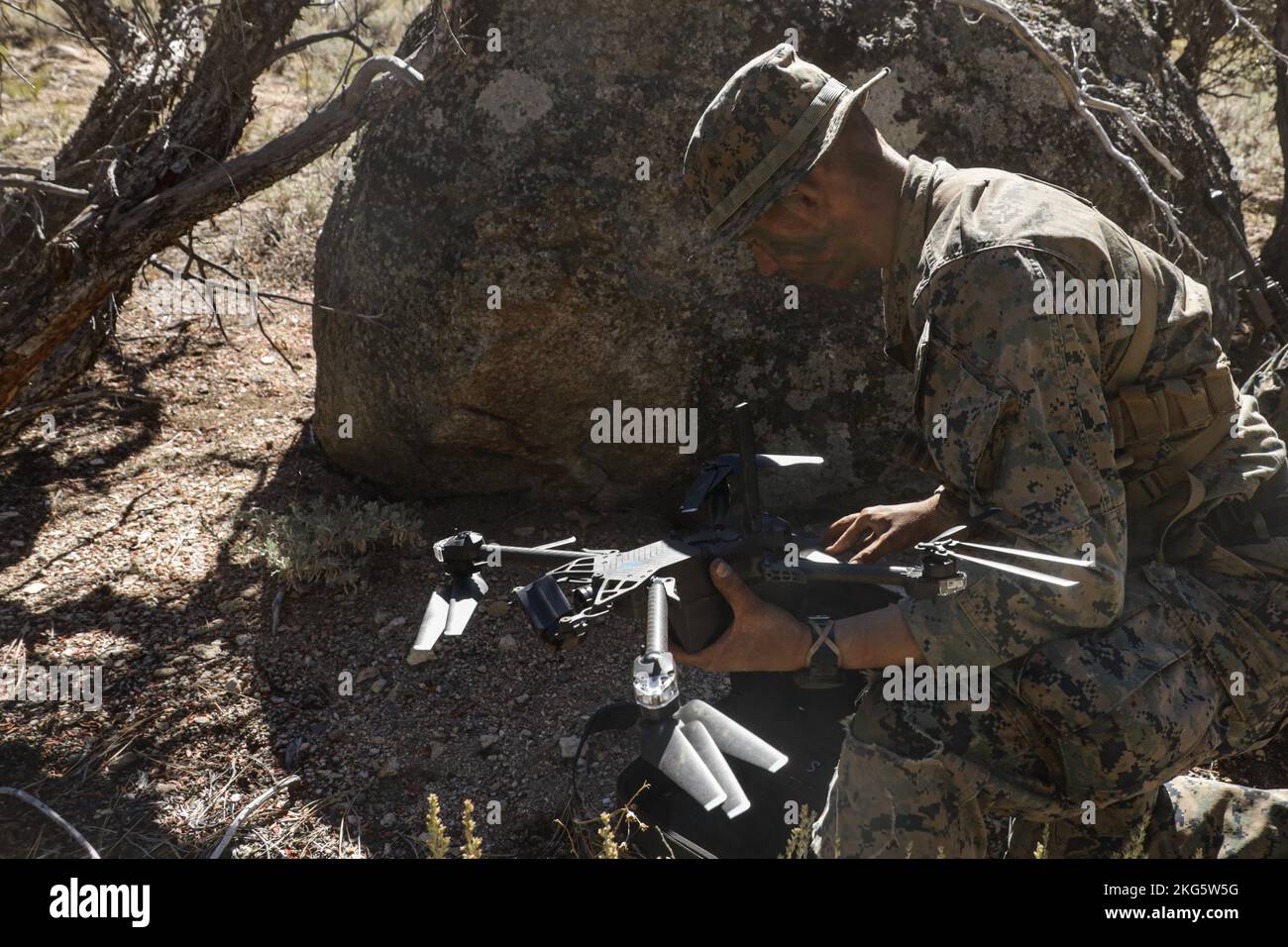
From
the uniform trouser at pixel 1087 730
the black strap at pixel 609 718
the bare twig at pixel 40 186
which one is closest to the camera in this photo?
the uniform trouser at pixel 1087 730

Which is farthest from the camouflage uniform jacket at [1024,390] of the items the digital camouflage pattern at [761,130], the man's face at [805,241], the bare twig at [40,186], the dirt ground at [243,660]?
the bare twig at [40,186]

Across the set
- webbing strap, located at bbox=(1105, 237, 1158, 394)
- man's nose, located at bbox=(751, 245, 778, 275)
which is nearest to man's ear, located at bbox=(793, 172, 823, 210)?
man's nose, located at bbox=(751, 245, 778, 275)

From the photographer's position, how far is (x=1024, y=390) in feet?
7.09

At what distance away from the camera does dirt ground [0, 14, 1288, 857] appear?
3.20 metres

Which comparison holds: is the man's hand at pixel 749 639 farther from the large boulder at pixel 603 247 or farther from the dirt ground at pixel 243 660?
the large boulder at pixel 603 247

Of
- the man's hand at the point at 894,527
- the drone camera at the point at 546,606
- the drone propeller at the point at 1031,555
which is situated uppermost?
the man's hand at the point at 894,527

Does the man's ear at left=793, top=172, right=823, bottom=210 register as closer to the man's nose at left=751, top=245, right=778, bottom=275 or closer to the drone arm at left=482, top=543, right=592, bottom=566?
the man's nose at left=751, top=245, right=778, bottom=275

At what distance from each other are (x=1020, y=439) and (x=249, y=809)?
8.00ft

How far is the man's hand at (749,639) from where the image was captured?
2.42m

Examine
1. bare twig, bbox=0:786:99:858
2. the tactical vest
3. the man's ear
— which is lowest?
bare twig, bbox=0:786:99:858

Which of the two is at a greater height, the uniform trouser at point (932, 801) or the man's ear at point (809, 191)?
the man's ear at point (809, 191)

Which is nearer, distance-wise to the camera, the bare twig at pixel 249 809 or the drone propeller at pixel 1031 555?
the drone propeller at pixel 1031 555

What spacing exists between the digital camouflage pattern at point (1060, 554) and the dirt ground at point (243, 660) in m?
1.14

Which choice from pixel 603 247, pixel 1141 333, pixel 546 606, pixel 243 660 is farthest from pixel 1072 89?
pixel 243 660
